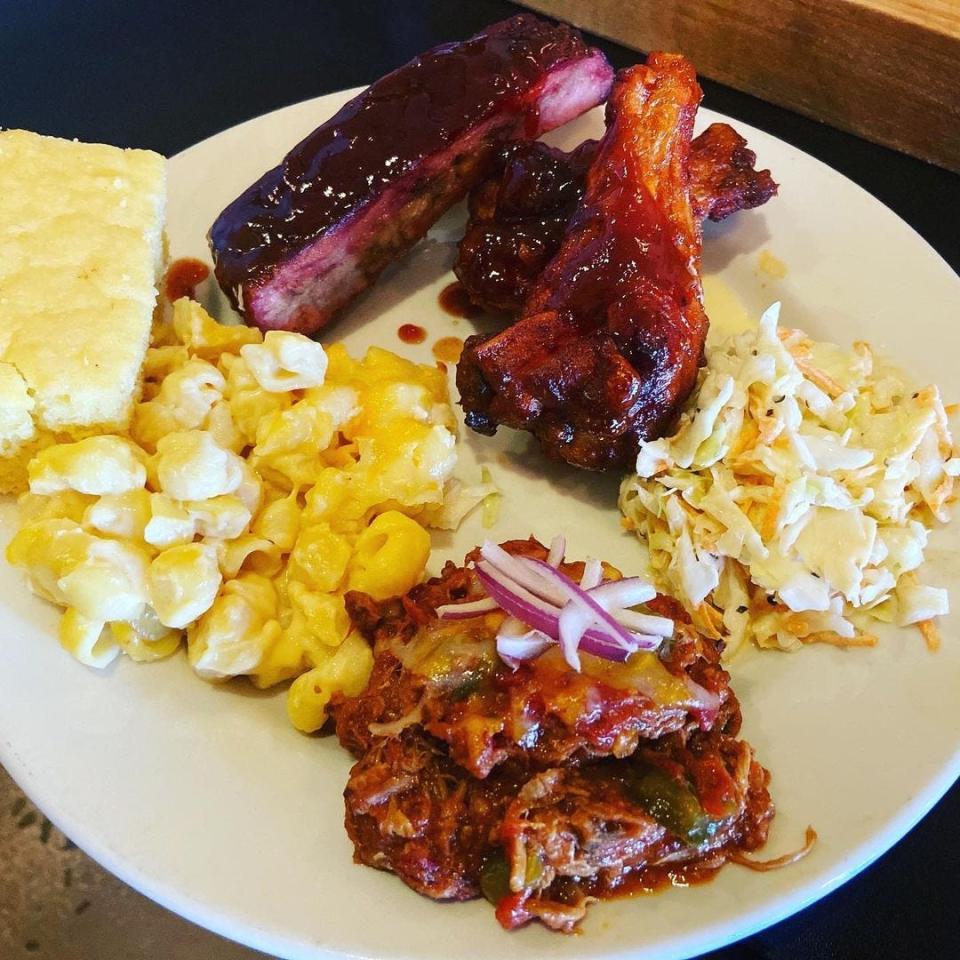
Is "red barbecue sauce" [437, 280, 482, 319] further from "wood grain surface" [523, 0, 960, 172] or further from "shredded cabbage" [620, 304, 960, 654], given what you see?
"wood grain surface" [523, 0, 960, 172]

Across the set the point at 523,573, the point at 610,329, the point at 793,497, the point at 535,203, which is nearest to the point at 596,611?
the point at 523,573

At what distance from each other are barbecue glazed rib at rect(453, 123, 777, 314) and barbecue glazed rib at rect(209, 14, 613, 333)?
6.9 inches

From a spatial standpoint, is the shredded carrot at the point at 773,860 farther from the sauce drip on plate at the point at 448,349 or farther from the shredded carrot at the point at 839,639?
the sauce drip on plate at the point at 448,349

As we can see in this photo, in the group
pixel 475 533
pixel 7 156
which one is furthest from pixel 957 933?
pixel 7 156

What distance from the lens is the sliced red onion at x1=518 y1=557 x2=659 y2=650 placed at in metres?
1.80

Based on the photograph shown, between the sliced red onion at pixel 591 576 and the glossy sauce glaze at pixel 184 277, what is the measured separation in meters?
1.63

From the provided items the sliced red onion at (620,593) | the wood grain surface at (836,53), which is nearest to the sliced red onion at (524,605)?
the sliced red onion at (620,593)

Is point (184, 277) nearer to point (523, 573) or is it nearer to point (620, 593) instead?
point (523, 573)

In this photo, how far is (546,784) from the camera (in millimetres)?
1701

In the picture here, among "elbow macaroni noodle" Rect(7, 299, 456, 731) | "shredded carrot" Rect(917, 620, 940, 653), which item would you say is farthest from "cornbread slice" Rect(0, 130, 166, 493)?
"shredded carrot" Rect(917, 620, 940, 653)

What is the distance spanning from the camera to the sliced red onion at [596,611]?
180 centimetres

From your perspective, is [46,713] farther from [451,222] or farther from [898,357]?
[898,357]

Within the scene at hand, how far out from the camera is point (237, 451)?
237 centimetres

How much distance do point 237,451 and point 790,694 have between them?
1.49 metres
